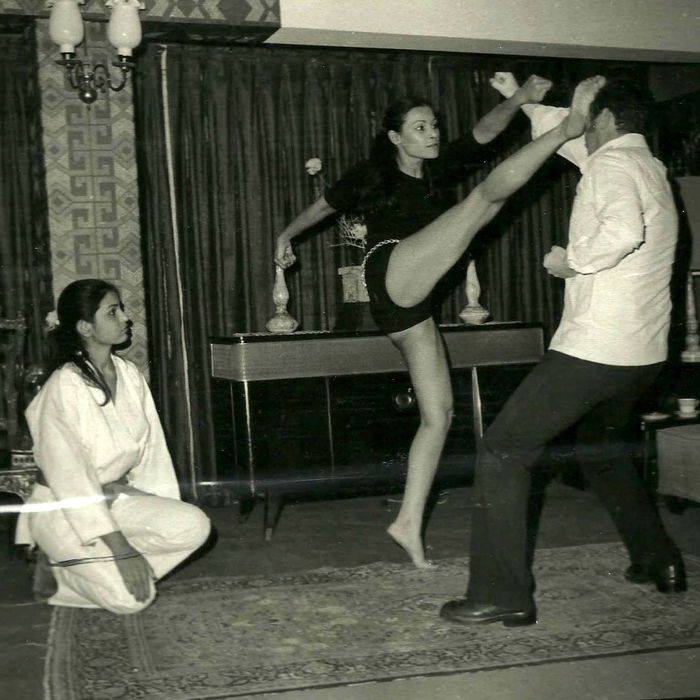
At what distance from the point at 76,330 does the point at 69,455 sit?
1.53 ft

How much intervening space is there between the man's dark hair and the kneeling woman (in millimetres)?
1626

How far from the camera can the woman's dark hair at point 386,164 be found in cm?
314

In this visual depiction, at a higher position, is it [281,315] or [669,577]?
[281,315]

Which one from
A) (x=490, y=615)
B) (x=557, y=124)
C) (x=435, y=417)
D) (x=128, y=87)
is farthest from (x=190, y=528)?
(x=128, y=87)

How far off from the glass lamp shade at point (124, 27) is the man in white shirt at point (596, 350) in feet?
7.45

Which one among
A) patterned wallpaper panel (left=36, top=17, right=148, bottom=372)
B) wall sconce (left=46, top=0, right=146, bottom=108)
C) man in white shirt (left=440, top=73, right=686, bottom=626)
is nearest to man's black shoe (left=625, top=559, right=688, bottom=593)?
man in white shirt (left=440, top=73, right=686, bottom=626)

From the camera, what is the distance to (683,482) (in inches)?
145

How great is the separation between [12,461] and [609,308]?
7.92ft

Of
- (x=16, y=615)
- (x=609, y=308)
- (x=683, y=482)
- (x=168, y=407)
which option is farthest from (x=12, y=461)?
(x=683, y=482)

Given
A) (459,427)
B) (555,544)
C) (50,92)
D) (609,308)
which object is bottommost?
(555,544)

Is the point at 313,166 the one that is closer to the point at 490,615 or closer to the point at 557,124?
the point at 557,124

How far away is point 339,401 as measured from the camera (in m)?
4.26

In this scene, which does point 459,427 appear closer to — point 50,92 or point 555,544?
point 555,544

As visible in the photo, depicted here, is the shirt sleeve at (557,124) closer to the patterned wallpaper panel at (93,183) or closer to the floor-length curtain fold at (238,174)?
the floor-length curtain fold at (238,174)
